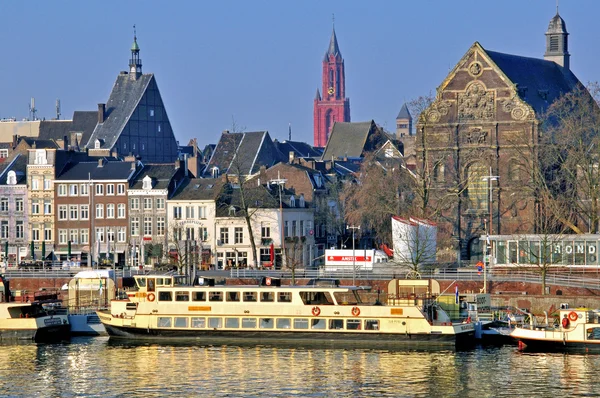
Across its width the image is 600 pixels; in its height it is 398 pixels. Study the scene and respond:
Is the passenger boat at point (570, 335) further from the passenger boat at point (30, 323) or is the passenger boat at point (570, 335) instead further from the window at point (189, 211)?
the window at point (189, 211)

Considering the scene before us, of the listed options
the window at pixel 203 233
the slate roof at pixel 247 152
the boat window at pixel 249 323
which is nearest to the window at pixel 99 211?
the window at pixel 203 233

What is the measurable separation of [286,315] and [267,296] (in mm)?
1661

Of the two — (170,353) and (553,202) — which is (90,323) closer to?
(170,353)

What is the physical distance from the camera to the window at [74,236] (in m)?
140

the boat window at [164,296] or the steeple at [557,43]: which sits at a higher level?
the steeple at [557,43]

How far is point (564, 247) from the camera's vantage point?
105125 mm

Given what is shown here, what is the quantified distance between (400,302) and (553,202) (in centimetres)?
3384

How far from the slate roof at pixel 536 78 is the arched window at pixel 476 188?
23.8 ft

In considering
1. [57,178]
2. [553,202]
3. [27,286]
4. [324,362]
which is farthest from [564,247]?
[57,178]

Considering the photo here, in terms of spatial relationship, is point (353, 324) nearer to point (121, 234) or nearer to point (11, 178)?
point (121, 234)

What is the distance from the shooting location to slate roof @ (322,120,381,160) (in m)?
191

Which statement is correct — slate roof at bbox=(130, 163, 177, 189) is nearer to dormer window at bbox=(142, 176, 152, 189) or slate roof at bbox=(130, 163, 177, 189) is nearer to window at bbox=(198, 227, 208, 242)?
dormer window at bbox=(142, 176, 152, 189)

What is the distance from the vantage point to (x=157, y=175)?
139375 mm

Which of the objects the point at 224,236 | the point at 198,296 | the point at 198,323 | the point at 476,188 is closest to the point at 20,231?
the point at 224,236
